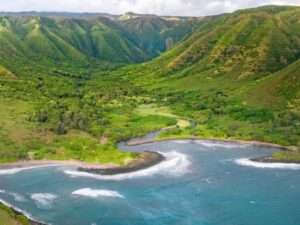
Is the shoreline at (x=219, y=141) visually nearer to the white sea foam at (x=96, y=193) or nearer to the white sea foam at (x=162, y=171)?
the white sea foam at (x=162, y=171)

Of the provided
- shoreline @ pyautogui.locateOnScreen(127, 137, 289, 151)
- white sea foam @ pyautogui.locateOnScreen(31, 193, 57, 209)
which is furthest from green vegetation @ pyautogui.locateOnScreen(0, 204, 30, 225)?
shoreline @ pyautogui.locateOnScreen(127, 137, 289, 151)

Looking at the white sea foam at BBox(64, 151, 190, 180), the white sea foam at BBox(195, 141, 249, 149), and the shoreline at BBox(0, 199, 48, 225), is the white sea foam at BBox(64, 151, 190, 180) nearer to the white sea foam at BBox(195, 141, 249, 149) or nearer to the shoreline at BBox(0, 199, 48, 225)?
the white sea foam at BBox(195, 141, 249, 149)

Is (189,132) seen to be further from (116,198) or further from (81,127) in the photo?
(116,198)

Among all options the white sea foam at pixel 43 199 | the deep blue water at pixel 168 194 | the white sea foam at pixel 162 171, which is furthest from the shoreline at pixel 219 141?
the white sea foam at pixel 43 199

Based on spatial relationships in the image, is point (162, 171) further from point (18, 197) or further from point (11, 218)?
point (11, 218)

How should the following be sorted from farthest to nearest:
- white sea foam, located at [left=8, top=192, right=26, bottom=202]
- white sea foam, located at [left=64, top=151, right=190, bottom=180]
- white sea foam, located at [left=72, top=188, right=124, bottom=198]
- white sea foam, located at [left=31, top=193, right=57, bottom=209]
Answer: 1. white sea foam, located at [left=64, top=151, right=190, bottom=180]
2. white sea foam, located at [left=72, top=188, right=124, bottom=198]
3. white sea foam, located at [left=8, top=192, right=26, bottom=202]
4. white sea foam, located at [left=31, top=193, right=57, bottom=209]

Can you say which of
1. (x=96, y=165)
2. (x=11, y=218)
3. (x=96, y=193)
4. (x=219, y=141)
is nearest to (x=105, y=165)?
(x=96, y=165)
